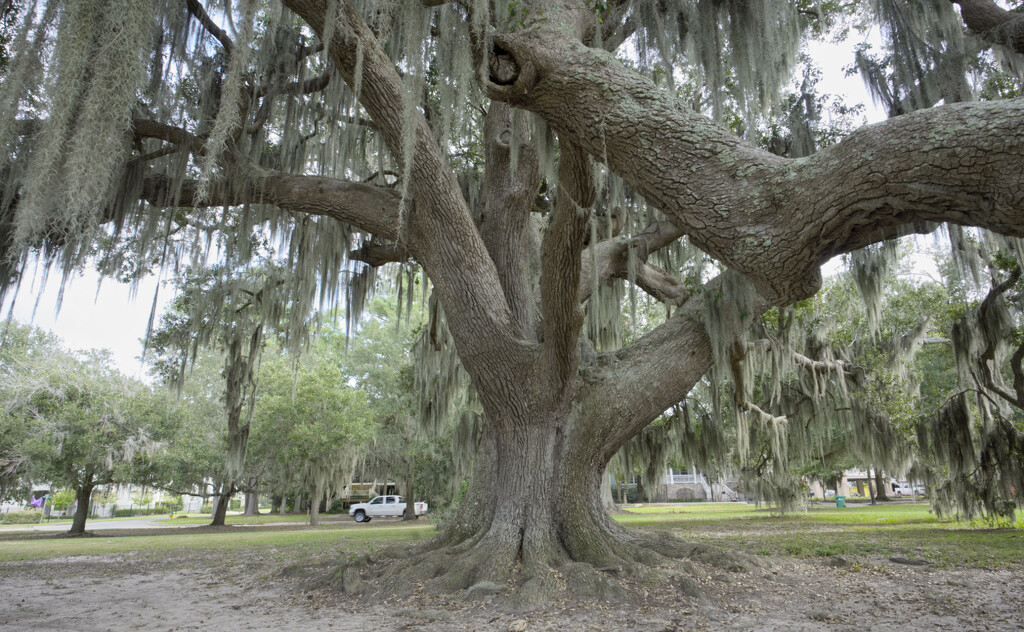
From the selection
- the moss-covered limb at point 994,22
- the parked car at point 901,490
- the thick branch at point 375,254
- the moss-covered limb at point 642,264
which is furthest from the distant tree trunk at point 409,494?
the parked car at point 901,490

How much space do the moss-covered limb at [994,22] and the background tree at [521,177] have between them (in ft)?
0.16

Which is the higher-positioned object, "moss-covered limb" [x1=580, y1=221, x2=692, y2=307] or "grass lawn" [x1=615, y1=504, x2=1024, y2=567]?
"moss-covered limb" [x1=580, y1=221, x2=692, y2=307]

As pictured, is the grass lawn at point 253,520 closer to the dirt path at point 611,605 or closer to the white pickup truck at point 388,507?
the white pickup truck at point 388,507

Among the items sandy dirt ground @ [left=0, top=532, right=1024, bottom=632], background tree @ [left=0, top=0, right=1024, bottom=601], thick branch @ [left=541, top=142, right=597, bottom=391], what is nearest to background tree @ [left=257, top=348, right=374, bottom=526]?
background tree @ [left=0, top=0, right=1024, bottom=601]

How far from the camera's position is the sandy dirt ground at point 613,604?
356 centimetres

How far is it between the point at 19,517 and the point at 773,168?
3262cm

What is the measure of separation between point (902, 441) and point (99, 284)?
12139 millimetres

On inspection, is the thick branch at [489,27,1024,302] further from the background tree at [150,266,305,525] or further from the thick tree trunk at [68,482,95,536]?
the thick tree trunk at [68,482,95,536]

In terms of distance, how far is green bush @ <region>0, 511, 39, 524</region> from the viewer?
77.1ft

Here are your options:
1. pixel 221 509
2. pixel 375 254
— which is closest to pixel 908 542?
pixel 375 254

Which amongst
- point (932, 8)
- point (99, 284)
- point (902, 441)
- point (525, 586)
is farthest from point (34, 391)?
point (902, 441)

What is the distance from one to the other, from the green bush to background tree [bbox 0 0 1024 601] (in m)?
24.4

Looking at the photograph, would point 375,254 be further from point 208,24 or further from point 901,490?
point 901,490

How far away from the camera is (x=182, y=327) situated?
9445mm
